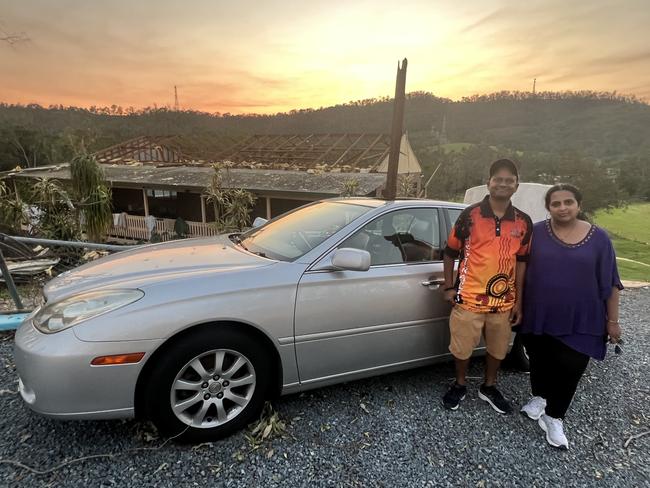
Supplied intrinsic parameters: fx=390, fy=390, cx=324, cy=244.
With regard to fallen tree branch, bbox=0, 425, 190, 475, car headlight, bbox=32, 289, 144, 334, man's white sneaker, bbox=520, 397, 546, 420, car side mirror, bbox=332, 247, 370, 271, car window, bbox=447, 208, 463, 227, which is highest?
car window, bbox=447, 208, 463, 227

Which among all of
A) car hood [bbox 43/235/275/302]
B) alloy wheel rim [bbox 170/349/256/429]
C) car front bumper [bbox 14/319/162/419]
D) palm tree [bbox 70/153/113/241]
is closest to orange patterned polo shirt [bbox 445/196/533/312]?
car hood [bbox 43/235/275/302]

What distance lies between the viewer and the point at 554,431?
2.50 metres

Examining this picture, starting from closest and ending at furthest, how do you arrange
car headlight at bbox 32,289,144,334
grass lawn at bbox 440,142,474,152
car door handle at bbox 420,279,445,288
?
car headlight at bbox 32,289,144,334 < car door handle at bbox 420,279,445,288 < grass lawn at bbox 440,142,474,152

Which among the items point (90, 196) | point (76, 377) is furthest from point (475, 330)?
point (90, 196)

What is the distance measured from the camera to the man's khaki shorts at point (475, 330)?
2.67m

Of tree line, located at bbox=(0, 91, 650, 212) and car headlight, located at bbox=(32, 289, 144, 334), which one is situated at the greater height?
tree line, located at bbox=(0, 91, 650, 212)

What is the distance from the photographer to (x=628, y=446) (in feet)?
8.28

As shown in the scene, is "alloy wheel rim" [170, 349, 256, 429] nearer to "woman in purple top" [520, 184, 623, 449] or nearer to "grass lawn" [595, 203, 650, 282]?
"woman in purple top" [520, 184, 623, 449]

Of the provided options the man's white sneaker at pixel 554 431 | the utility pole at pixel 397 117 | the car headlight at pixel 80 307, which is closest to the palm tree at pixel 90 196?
the utility pole at pixel 397 117

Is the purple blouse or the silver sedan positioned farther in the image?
the purple blouse

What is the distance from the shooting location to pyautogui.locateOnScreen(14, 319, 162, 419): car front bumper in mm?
1942

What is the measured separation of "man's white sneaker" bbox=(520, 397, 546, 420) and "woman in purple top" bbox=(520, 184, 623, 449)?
0.10 m

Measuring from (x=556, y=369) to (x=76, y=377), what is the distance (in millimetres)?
2819

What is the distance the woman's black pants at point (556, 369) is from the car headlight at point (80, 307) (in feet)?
8.34
